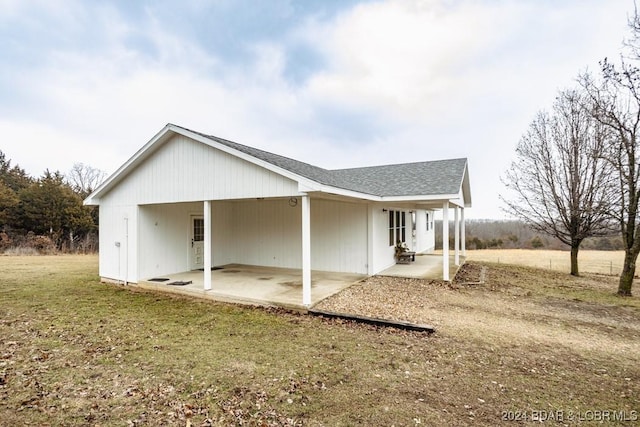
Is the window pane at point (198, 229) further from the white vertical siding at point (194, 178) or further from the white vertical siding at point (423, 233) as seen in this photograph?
the white vertical siding at point (423, 233)

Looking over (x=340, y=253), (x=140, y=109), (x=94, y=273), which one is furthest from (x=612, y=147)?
(x=140, y=109)

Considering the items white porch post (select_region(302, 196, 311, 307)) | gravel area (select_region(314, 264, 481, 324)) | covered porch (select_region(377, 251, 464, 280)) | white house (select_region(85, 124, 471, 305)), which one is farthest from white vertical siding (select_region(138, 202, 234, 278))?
covered porch (select_region(377, 251, 464, 280))

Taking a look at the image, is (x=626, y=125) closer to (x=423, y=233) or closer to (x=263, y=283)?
(x=423, y=233)

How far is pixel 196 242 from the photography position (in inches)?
437

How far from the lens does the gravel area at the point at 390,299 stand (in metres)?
6.44

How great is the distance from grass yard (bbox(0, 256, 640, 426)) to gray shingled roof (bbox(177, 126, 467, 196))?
3.77 m

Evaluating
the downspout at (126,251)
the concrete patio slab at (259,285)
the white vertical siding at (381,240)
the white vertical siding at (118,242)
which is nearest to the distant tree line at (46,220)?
the white vertical siding at (118,242)

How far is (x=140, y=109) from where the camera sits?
1623 centimetres

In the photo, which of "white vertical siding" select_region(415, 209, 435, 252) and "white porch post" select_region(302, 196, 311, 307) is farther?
"white vertical siding" select_region(415, 209, 435, 252)

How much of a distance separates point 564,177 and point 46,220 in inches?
1281

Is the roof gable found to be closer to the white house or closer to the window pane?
the white house

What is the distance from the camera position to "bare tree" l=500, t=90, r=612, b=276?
11555mm

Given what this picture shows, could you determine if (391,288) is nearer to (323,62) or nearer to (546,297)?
(546,297)

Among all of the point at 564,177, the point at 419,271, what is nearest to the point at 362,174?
the point at 419,271
